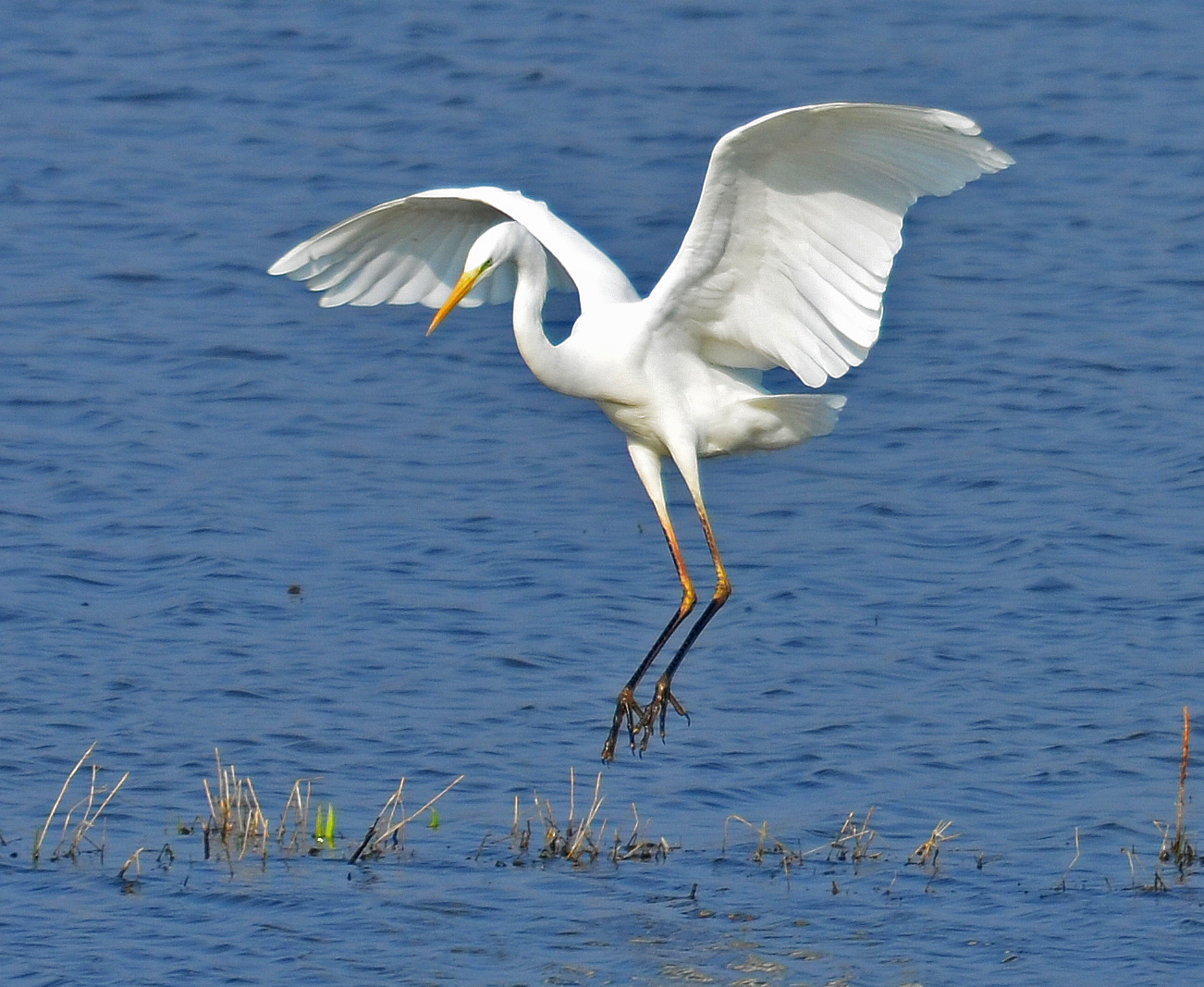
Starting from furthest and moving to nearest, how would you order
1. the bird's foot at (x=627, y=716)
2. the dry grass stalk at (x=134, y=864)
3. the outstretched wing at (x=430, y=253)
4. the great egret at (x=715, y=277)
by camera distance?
the outstretched wing at (x=430, y=253) → the bird's foot at (x=627, y=716) → the dry grass stalk at (x=134, y=864) → the great egret at (x=715, y=277)

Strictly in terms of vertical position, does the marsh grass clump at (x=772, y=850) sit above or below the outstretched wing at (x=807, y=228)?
below

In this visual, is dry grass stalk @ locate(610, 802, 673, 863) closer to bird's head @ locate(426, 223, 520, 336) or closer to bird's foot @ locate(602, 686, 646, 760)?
bird's foot @ locate(602, 686, 646, 760)

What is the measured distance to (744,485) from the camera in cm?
1105

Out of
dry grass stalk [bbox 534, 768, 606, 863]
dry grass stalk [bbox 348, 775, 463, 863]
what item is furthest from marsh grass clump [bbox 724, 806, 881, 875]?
dry grass stalk [bbox 348, 775, 463, 863]

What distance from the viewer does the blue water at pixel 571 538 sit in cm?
687

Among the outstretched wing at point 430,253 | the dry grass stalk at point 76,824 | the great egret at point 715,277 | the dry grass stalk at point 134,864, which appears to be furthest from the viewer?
the outstretched wing at point 430,253

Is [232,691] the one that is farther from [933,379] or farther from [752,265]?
[933,379]

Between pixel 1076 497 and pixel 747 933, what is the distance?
178 inches

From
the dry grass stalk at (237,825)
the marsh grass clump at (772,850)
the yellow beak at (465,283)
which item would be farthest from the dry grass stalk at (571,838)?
the yellow beak at (465,283)

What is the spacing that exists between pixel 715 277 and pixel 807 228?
15.2 inches

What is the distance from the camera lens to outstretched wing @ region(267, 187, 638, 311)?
312 inches

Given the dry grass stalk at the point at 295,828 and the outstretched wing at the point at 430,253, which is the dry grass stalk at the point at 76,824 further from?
the outstretched wing at the point at 430,253

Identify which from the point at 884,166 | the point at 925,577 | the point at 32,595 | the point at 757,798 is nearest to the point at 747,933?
the point at 757,798

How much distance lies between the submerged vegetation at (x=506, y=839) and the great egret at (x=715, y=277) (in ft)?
1.56
